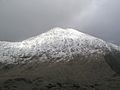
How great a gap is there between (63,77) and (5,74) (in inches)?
1744

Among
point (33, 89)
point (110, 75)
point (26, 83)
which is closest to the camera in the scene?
point (33, 89)

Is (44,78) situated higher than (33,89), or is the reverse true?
(44,78)

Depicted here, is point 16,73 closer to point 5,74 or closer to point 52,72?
point 5,74

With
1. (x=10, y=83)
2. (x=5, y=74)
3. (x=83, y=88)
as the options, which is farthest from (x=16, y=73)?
(x=83, y=88)

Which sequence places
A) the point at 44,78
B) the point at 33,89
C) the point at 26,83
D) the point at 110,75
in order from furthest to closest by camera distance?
the point at 110,75 → the point at 44,78 → the point at 26,83 → the point at 33,89

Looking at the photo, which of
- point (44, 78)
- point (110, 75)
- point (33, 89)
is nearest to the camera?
point (33, 89)

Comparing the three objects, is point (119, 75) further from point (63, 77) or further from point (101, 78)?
point (63, 77)

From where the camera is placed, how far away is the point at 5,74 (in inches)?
7820

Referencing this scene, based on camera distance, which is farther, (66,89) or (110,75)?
(110,75)

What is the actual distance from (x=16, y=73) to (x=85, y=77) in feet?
169

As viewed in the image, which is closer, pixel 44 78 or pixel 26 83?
pixel 26 83

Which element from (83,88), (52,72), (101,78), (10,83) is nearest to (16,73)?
(52,72)

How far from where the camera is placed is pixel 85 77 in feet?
627

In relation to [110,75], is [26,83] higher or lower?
lower
